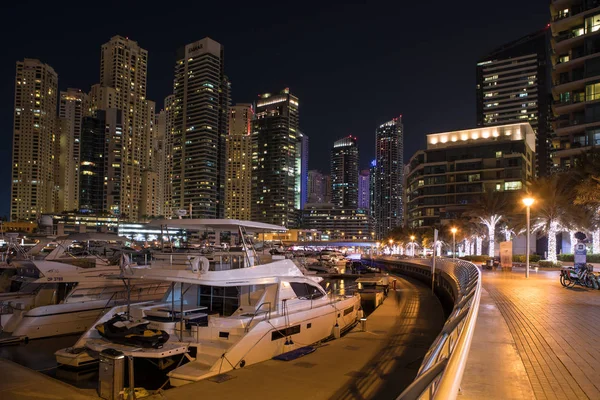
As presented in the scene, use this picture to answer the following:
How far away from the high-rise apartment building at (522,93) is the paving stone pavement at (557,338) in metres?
180

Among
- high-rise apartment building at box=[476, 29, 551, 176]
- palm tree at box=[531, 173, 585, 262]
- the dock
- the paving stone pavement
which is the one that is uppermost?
high-rise apartment building at box=[476, 29, 551, 176]

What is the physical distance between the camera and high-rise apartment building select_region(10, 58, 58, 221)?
18038cm

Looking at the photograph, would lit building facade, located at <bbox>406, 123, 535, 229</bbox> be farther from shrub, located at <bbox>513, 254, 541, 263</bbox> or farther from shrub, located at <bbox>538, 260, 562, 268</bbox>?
shrub, located at <bbox>538, 260, 562, 268</bbox>

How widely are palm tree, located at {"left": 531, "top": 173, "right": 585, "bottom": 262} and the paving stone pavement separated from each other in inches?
871

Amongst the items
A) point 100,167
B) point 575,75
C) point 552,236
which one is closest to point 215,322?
point 552,236

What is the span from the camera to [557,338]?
966cm

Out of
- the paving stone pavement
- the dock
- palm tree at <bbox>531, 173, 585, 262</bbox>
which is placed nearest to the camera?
the paving stone pavement

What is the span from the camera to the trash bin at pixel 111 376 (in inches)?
444

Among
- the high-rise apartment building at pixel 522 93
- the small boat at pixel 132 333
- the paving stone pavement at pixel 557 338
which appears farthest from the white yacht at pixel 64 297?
the high-rise apartment building at pixel 522 93

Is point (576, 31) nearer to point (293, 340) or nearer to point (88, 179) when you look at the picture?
point (293, 340)

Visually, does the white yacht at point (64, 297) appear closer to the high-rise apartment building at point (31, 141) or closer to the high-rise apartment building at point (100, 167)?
the high-rise apartment building at point (100, 167)

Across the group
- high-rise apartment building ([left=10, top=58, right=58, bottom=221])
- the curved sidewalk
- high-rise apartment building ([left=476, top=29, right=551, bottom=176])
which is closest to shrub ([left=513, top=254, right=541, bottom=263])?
the curved sidewalk

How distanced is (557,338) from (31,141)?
Result: 213459 mm

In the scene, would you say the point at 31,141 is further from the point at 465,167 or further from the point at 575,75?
the point at 575,75
